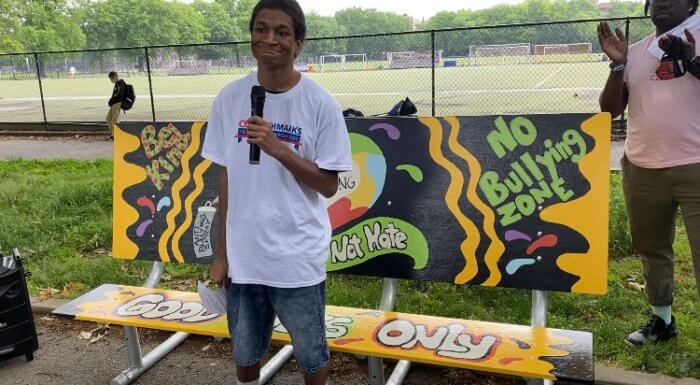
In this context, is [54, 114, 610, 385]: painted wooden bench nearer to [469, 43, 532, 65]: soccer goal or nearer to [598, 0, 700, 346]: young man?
[598, 0, 700, 346]: young man

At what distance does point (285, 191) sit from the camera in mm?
2102

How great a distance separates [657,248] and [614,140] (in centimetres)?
741

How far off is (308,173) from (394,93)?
67.3 ft

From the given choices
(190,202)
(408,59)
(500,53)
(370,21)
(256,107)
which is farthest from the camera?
(370,21)

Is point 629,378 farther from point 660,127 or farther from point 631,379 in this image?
point 660,127

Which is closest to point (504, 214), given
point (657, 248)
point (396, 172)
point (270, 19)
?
point (396, 172)

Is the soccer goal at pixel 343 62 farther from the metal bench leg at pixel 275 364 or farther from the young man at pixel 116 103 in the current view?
the metal bench leg at pixel 275 364

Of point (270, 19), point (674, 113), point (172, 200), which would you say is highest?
point (270, 19)

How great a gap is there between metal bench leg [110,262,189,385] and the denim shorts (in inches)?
48.8

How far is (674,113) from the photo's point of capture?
2783mm

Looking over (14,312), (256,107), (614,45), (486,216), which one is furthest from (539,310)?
(14,312)

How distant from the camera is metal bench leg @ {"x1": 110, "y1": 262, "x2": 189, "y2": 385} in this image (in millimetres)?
3334

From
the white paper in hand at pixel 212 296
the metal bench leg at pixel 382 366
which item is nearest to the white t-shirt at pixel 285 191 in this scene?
the white paper in hand at pixel 212 296

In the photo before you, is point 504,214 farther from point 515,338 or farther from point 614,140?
point 614,140
